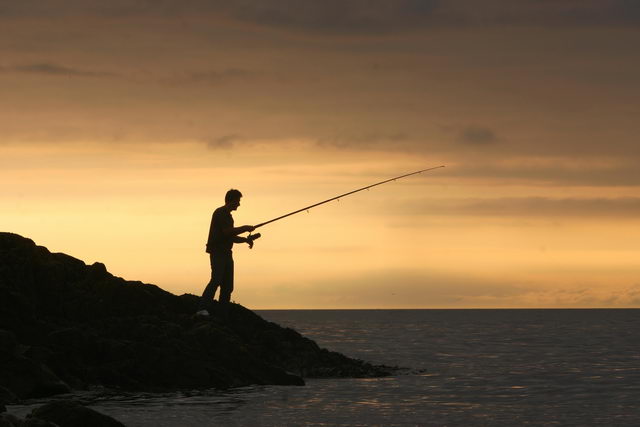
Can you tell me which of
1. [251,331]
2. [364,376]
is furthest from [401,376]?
[251,331]

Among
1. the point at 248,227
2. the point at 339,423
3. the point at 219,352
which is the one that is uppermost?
the point at 248,227

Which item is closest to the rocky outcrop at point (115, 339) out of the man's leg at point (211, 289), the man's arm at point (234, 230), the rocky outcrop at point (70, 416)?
the man's leg at point (211, 289)

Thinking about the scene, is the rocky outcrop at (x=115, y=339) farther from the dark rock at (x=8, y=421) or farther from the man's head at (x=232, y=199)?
the dark rock at (x=8, y=421)

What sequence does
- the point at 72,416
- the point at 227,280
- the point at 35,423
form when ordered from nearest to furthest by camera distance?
1. the point at 35,423
2. the point at 72,416
3. the point at 227,280

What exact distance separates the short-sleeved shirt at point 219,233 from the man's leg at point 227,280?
0.88 ft

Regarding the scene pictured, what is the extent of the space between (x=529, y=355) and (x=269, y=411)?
877 inches

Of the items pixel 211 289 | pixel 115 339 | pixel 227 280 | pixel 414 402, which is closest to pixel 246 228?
pixel 227 280

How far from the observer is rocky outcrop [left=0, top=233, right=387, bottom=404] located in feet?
59.5

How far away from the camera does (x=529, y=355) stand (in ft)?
124

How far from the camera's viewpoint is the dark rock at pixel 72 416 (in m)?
13.4

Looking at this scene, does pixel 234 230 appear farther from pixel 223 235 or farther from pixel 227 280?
pixel 227 280

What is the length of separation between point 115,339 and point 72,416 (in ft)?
19.8

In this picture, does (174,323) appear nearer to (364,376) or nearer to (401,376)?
(364,376)

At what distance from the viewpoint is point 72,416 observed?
529 inches
